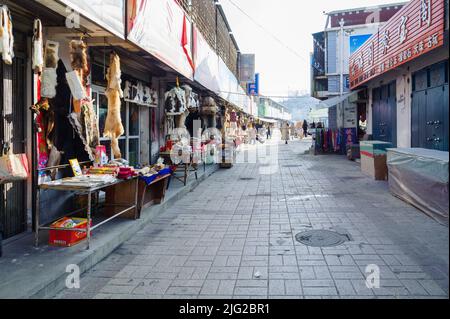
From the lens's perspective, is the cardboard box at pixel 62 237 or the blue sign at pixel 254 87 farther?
the blue sign at pixel 254 87

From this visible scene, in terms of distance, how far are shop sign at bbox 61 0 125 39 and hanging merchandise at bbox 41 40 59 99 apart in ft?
2.71

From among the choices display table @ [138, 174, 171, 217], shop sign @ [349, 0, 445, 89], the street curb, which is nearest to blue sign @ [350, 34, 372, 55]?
shop sign @ [349, 0, 445, 89]

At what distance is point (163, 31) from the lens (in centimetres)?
842

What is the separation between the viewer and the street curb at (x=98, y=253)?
12.7ft

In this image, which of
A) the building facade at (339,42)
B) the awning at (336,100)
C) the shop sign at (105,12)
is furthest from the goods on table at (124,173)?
Result: the building facade at (339,42)

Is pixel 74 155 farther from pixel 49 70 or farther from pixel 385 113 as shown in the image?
pixel 385 113

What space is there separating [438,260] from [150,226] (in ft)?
15.7

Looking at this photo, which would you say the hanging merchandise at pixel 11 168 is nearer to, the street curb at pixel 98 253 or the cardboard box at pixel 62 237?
the cardboard box at pixel 62 237

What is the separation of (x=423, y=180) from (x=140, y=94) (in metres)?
7.24

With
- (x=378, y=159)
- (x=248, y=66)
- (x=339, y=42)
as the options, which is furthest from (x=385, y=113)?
(x=248, y=66)

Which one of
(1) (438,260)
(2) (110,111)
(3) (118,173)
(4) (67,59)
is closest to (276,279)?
(1) (438,260)

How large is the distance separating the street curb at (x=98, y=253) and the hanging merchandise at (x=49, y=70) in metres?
2.44

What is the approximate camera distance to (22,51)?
5.50 m

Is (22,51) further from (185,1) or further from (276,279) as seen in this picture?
(185,1)
